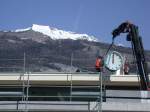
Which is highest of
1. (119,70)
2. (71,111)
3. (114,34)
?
(114,34)

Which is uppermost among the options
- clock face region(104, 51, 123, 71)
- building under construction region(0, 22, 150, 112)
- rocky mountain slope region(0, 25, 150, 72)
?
rocky mountain slope region(0, 25, 150, 72)

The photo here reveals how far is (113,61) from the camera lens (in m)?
31.1

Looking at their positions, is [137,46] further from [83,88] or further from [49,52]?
[49,52]

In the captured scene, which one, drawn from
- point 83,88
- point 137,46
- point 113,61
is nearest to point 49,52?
point 137,46

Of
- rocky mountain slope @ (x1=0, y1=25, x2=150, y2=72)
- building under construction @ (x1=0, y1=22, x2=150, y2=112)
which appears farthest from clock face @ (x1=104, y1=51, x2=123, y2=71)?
rocky mountain slope @ (x1=0, y1=25, x2=150, y2=72)

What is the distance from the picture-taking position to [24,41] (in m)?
95.7

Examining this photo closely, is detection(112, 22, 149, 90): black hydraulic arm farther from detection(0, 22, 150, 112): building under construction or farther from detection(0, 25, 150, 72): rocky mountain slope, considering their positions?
detection(0, 25, 150, 72): rocky mountain slope

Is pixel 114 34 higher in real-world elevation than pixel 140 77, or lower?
higher

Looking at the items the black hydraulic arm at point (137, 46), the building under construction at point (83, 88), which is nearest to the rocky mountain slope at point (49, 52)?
the building under construction at point (83, 88)

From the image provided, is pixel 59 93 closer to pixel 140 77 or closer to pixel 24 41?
pixel 140 77

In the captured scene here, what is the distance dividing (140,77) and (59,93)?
16.0ft

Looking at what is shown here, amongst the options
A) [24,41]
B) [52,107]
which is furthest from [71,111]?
[24,41]

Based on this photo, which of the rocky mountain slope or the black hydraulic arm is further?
the rocky mountain slope

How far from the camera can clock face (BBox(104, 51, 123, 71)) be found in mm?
30766
